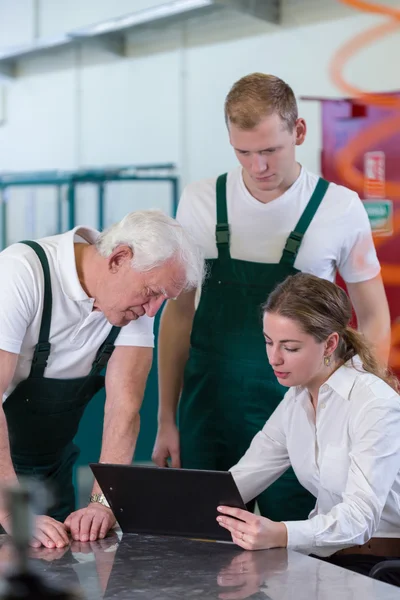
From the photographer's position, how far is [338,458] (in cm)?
215

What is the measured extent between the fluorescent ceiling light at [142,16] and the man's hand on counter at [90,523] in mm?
4185

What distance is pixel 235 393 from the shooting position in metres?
2.56

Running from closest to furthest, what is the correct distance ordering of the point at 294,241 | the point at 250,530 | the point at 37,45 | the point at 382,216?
1. the point at 250,530
2. the point at 294,241
3. the point at 382,216
4. the point at 37,45

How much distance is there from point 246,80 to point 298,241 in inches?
18.0

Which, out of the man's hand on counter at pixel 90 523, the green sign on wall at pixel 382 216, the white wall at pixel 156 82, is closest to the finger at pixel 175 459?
the man's hand on counter at pixel 90 523

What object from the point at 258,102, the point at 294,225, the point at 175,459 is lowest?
the point at 175,459

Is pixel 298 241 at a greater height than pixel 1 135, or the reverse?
pixel 1 135

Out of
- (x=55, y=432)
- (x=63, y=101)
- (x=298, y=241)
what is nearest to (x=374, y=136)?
(x=298, y=241)

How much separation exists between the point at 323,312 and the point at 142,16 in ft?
14.6

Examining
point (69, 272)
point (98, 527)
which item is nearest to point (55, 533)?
point (98, 527)

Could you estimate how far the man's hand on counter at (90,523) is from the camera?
2021mm

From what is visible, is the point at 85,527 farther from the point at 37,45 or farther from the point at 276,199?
the point at 37,45

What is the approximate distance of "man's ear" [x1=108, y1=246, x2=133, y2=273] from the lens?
82.3 inches

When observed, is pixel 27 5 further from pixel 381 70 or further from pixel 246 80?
pixel 246 80
